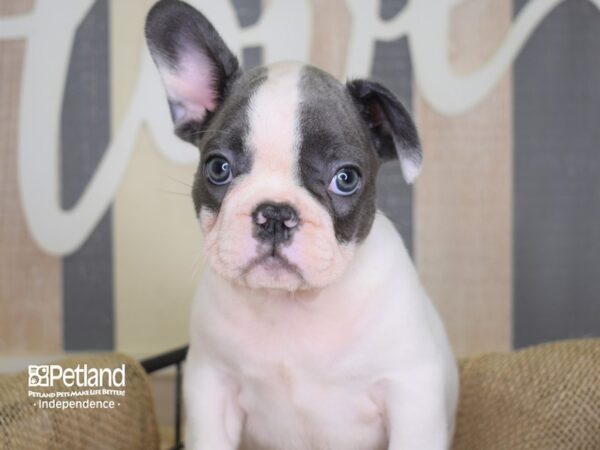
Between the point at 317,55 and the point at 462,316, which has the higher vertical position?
the point at 317,55

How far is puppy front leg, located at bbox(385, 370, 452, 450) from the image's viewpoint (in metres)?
1.66

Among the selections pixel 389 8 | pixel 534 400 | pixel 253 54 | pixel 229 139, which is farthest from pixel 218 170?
pixel 389 8

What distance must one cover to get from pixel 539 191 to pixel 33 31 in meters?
1.89

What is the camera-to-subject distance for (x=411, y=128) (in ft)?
5.61

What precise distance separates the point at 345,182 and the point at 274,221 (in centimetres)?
20

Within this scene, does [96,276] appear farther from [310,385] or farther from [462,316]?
[310,385]

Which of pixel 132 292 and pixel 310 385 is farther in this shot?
pixel 132 292

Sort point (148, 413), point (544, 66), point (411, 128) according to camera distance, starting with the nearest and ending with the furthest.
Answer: point (411, 128), point (148, 413), point (544, 66)

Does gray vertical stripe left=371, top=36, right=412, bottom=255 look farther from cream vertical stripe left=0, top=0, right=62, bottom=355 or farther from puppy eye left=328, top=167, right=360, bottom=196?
puppy eye left=328, top=167, right=360, bottom=196

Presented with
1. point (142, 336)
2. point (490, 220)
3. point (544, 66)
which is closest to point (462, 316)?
point (490, 220)

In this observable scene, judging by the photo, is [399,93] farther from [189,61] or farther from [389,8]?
[189,61]

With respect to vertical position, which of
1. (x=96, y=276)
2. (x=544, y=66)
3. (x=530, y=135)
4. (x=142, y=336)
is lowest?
(x=142, y=336)

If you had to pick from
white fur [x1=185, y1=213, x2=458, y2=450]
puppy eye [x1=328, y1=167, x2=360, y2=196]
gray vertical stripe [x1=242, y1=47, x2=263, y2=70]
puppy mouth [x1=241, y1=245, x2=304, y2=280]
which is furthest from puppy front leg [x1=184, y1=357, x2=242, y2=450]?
gray vertical stripe [x1=242, y1=47, x2=263, y2=70]

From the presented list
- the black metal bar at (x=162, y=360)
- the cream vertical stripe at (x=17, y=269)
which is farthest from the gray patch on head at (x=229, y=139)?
the cream vertical stripe at (x=17, y=269)
